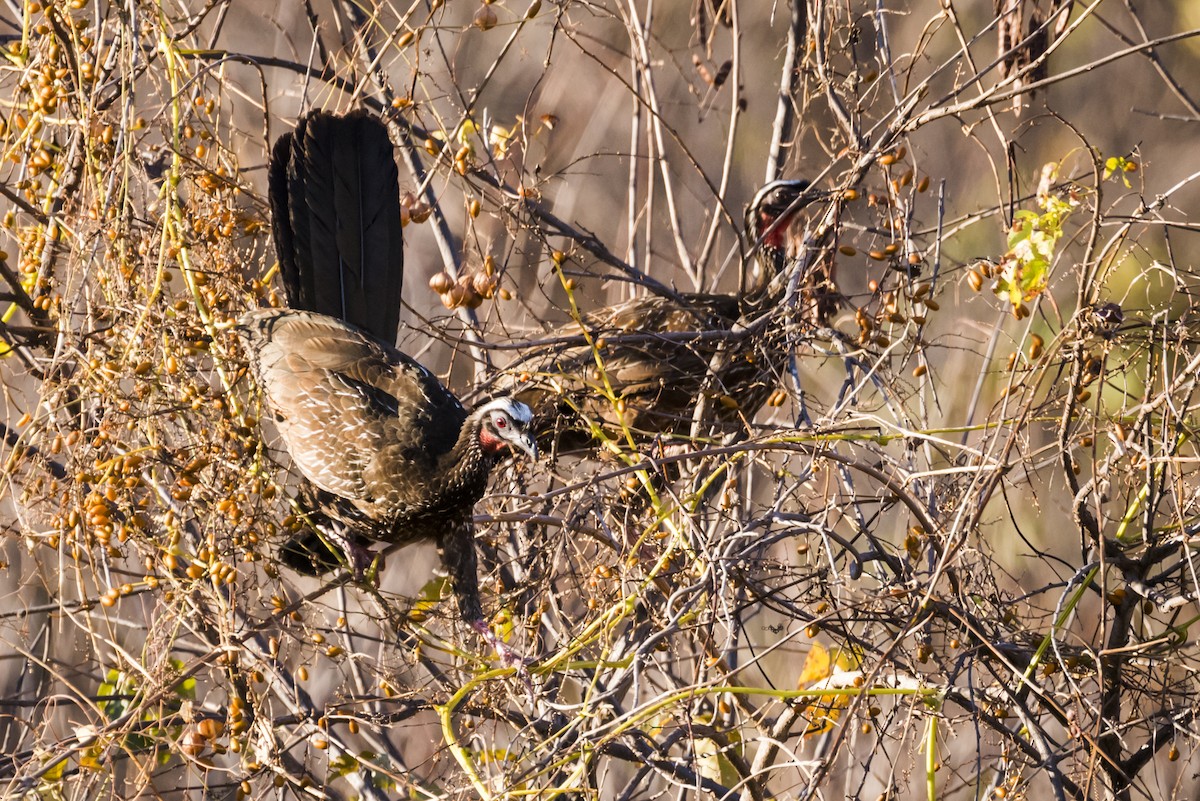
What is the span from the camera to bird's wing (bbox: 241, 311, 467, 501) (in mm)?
4062

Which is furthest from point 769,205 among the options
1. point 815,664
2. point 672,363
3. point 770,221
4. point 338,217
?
point 815,664

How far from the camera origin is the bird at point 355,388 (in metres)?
3.93

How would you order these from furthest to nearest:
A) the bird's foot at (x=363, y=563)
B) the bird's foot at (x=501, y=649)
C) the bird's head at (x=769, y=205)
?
1. the bird's head at (x=769, y=205)
2. the bird's foot at (x=363, y=563)
3. the bird's foot at (x=501, y=649)

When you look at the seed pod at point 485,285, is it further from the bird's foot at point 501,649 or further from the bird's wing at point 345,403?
the bird's foot at point 501,649

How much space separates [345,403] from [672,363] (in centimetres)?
117

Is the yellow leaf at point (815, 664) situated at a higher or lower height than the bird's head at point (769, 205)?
lower

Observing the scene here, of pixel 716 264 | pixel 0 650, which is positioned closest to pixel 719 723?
pixel 716 264

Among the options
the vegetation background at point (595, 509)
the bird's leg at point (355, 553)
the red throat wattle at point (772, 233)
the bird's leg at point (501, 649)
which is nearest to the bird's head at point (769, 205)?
the red throat wattle at point (772, 233)

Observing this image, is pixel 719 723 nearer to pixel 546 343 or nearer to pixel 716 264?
pixel 546 343

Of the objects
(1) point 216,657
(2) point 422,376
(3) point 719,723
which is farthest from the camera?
(2) point 422,376

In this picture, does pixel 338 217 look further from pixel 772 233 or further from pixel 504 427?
pixel 772 233

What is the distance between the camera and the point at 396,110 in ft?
12.8

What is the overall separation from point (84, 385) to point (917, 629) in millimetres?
2044

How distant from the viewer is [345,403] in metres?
4.21
